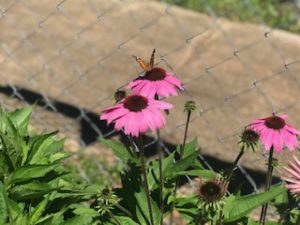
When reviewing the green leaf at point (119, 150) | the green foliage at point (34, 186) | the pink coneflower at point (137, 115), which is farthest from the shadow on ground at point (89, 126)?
the pink coneflower at point (137, 115)

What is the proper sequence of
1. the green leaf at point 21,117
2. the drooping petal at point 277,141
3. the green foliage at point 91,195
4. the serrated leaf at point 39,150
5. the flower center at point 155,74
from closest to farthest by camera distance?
the drooping petal at point 277,141 → the flower center at point 155,74 → the green foliage at point 91,195 → the serrated leaf at point 39,150 → the green leaf at point 21,117

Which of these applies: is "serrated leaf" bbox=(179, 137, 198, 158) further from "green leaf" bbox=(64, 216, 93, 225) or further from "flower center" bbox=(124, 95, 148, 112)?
"flower center" bbox=(124, 95, 148, 112)

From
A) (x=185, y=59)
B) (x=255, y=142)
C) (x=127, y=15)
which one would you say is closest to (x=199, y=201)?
(x=255, y=142)

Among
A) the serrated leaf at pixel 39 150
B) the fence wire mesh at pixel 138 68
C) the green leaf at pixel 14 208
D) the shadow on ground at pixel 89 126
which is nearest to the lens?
the green leaf at pixel 14 208

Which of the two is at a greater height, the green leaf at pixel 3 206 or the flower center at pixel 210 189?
the green leaf at pixel 3 206

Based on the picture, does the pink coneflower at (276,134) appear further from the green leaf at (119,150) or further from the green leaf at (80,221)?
the green leaf at (80,221)

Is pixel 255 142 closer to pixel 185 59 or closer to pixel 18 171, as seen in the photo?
pixel 18 171
